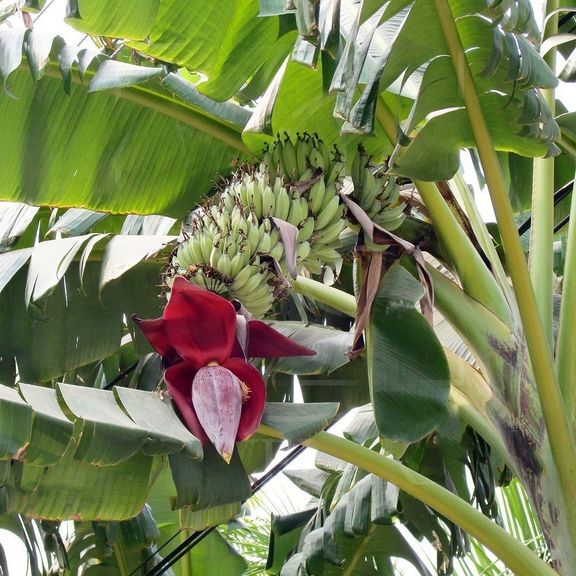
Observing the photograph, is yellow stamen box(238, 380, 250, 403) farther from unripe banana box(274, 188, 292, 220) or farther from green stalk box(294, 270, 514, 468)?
green stalk box(294, 270, 514, 468)

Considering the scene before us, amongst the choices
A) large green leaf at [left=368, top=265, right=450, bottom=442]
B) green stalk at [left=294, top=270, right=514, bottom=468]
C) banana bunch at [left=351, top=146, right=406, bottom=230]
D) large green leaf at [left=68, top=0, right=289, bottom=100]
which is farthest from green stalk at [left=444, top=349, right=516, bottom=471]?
large green leaf at [left=68, top=0, right=289, bottom=100]

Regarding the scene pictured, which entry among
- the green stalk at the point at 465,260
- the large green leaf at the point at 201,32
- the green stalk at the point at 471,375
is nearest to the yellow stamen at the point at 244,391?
the green stalk at the point at 471,375

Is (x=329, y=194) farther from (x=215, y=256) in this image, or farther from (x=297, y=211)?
(x=215, y=256)

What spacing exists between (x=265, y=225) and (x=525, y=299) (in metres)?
0.41

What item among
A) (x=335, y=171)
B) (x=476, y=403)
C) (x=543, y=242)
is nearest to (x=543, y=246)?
(x=543, y=242)

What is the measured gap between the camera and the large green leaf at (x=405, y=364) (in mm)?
1264

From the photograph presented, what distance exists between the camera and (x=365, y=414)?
1868 millimetres

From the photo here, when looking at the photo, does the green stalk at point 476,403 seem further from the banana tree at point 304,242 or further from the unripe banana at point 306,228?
the unripe banana at point 306,228

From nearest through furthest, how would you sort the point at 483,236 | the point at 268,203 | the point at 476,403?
the point at 268,203
the point at 476,403
the point at 483,236

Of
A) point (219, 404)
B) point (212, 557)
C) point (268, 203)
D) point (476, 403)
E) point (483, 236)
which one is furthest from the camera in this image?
point (212, 557)

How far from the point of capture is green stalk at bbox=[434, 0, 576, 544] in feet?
4.10

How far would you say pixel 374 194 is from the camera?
4.37 ft

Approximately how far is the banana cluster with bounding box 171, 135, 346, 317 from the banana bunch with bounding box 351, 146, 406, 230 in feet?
0.12

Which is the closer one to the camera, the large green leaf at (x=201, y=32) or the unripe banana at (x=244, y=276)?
the unripe banana at (x=244, y=276)
